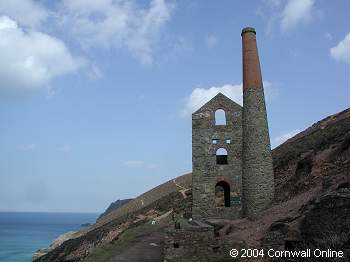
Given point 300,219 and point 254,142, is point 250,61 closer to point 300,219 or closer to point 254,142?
point 254,142

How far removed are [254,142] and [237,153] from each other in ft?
6.15

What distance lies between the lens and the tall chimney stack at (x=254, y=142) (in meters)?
22.9

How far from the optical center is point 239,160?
81.7ft

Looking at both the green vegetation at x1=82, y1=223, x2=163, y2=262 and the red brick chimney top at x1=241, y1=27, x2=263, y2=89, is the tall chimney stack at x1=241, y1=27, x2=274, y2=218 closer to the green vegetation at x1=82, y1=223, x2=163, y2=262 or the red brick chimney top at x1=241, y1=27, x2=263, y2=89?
the red brick chimney top at x1=241, y1=27, x2=263, y2=89

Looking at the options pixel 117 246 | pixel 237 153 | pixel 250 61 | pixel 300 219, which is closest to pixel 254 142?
pixel 237 153

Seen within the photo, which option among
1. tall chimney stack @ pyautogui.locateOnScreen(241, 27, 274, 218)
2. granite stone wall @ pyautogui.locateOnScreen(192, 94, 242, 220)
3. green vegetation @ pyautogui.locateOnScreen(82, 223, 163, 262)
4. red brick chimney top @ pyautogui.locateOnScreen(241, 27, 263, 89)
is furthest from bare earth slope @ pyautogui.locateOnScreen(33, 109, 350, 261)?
red brick chimney top @ pyautogui.locateOnScreen(241, 27, 263, 89)

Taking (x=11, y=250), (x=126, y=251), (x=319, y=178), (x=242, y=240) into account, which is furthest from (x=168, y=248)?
(x=11, y=250)

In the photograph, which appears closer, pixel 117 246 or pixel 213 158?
pixel 117 246

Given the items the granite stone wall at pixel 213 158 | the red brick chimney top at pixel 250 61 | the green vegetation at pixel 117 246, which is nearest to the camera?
the green vegetation at pixel 117 246

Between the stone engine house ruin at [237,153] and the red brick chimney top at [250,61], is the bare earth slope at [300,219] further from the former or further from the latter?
the red brick chimney top at [250,61]

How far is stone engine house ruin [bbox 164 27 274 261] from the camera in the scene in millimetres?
23109

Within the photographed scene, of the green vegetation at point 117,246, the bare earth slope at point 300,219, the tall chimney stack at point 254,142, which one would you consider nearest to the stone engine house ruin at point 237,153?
the tall chimney stack at point 254,142

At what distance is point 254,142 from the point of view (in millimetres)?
23391

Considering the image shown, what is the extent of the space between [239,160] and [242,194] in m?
2.12
